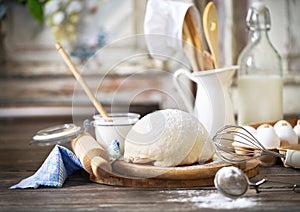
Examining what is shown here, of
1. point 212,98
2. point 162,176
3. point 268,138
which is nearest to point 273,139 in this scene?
point 268,138

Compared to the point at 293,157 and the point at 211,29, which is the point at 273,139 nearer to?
the point at 293,157

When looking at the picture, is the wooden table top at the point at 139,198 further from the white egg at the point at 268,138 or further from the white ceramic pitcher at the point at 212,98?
the white ceramic pitcher at the point at 212,98

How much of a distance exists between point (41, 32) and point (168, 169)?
1.89 meters

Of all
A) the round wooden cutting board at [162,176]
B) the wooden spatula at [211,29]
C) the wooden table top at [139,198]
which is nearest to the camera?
the wooden table top at [139,198]

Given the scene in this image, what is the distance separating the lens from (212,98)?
1069 mm

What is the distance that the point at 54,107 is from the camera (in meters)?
2.51

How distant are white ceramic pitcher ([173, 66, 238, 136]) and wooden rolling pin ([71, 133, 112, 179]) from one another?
9.2 inches

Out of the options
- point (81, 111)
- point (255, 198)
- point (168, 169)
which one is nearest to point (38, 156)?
point (81, 111)

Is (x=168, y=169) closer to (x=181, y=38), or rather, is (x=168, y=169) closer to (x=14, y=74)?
(x=181, y=38)

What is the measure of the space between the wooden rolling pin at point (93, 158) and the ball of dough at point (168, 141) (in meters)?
0.05

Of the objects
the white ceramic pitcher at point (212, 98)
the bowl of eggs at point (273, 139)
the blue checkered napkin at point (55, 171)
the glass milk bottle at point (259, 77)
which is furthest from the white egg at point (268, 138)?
the blue checkered napkin at point (55, 171)

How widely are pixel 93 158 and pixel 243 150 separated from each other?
0.27 meters

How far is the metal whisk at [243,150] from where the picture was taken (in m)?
0.92

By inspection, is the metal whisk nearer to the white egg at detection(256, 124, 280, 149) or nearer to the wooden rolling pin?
the white egg at detection(256, 124, 280, 149)
